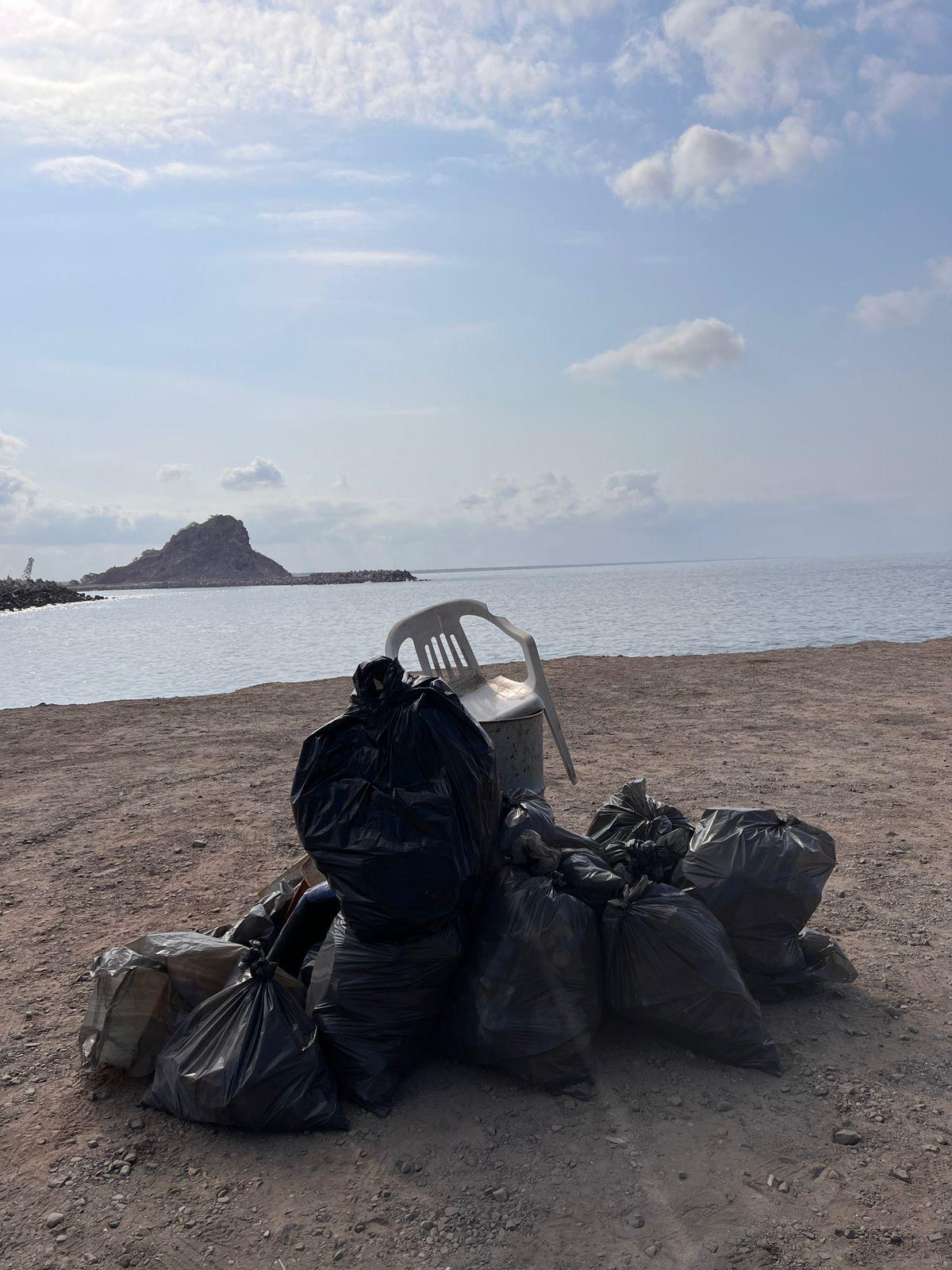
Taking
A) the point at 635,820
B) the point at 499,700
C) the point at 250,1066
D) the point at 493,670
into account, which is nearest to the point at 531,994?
the point at 250,1066

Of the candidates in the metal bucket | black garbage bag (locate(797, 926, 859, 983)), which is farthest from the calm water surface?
black garbage bag (locate(797, 926, 859, 983))

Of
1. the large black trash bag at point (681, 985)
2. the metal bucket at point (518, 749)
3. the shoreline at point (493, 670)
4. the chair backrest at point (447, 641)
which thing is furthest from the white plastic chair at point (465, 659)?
the shoreline at point (493, 670)

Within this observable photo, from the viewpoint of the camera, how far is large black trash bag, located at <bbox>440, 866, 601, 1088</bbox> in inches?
84.5

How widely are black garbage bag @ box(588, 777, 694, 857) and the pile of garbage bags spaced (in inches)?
15.2

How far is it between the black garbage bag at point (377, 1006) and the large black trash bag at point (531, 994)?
10 cm

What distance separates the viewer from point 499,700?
397cm

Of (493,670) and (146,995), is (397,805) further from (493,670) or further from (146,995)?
(493,670)

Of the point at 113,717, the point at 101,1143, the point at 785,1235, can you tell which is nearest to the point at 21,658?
the point at 113,717

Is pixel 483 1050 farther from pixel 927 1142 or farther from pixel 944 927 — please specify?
pixel 944 927

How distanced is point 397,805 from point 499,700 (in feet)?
6.18

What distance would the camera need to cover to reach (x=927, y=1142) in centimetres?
196

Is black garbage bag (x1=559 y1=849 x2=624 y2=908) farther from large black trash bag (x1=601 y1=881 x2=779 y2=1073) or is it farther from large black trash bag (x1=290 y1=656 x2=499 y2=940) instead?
large black trash bag (x1=290 y1=656 x2=499 y2=940)

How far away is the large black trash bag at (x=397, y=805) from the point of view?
209 cm

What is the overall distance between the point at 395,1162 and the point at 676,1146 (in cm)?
64
